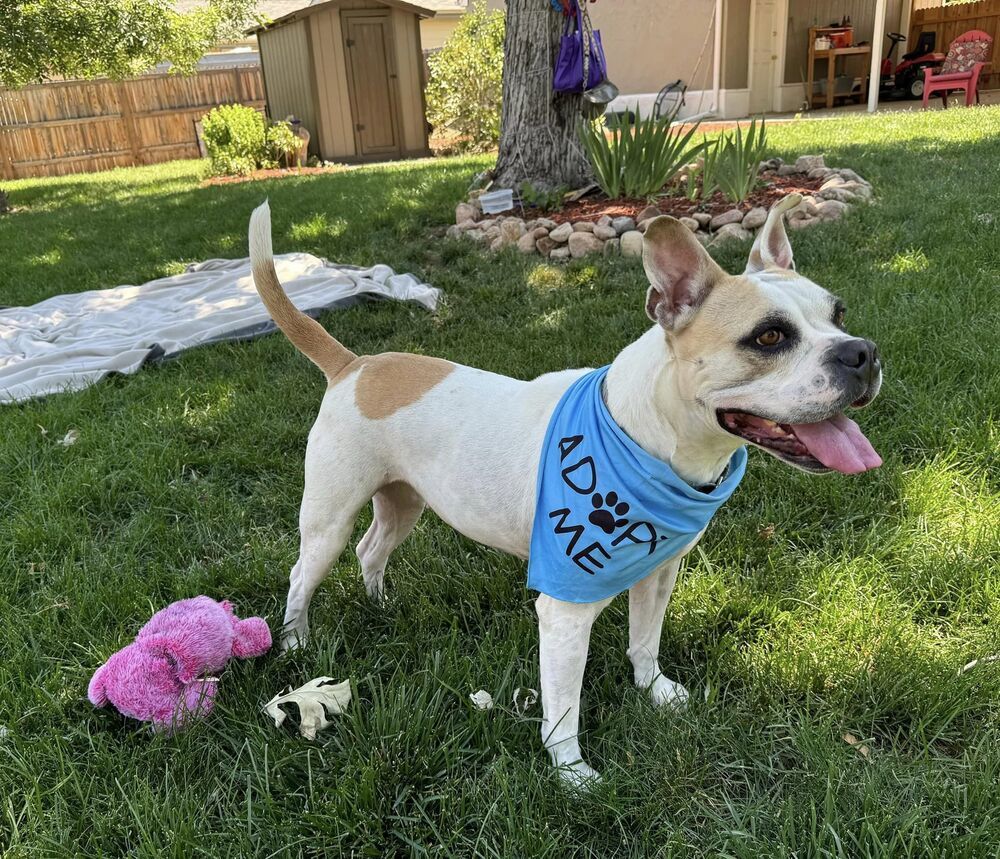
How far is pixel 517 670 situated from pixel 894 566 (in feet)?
4.67

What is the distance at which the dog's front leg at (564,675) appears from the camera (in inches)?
77.8

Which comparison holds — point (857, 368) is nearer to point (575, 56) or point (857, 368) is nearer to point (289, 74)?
point (575, 56)

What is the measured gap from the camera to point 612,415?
78.7 inches

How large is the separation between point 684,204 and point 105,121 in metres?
16.9

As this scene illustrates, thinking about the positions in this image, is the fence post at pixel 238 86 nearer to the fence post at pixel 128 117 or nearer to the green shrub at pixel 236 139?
the fence post at pixel 128 117

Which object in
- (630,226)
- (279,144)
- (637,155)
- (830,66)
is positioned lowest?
(630,226)

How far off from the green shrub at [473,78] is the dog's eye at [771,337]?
48.7ft

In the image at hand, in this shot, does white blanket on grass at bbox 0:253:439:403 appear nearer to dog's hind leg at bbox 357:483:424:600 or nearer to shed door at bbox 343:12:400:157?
dog's hind leg at bbox 357:483:424:600

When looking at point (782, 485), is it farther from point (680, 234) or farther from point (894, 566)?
point (680, 234)

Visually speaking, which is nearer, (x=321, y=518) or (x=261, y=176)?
(x=321, y=518)

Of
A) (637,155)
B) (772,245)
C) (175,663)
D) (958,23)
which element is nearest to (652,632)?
(772,245)

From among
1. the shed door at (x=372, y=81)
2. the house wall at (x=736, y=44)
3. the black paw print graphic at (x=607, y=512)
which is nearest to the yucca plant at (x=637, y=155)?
the black paw print graphic at (x=607, y=512)

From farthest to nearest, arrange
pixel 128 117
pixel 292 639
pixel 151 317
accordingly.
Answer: pixel 128 117 < pixel 151 317 < pixel 292 639

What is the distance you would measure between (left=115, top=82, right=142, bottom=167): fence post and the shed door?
227 inches
